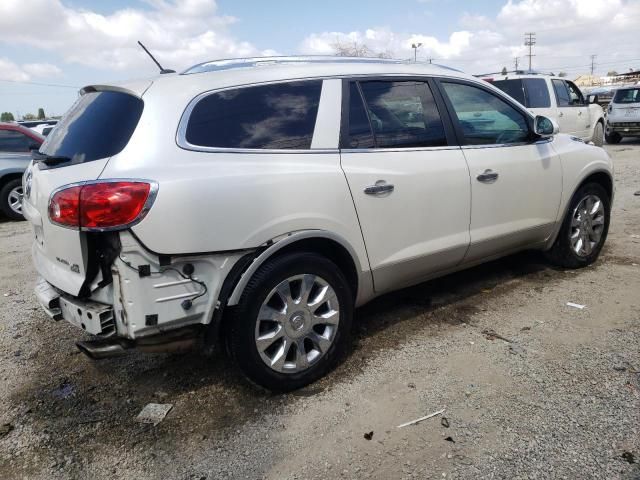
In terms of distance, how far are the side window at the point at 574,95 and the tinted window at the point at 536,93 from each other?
1.31 metres

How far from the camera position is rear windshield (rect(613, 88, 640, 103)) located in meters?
15.9

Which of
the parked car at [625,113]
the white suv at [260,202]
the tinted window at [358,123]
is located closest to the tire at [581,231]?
the white suv at [260,202]

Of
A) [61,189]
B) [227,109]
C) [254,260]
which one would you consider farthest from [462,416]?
[61,189]

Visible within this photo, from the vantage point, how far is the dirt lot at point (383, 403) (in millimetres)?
2504

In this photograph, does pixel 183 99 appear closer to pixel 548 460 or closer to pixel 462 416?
pixel 462 416

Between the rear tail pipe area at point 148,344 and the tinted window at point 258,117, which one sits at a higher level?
the tinted window at point 258,117

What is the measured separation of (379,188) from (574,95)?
1189cm

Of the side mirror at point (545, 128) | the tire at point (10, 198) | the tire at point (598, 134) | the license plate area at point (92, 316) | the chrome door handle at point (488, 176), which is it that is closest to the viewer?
the license plate area at point (92, 316)

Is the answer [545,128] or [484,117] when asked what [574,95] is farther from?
[484,117]

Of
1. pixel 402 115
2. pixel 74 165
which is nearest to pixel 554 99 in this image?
pixel 402 115

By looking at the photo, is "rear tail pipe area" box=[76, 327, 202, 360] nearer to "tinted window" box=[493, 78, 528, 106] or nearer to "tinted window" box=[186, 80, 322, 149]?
"tinted window" box=[186, 80, 322, 149]

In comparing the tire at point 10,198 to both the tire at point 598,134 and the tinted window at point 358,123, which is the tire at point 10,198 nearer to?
the tinted window at point 358,123

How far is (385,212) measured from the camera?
10.8ft

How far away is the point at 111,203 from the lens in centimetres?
248
